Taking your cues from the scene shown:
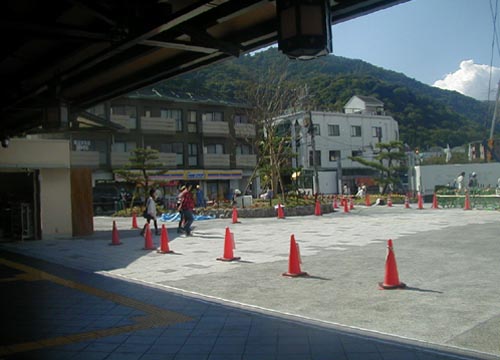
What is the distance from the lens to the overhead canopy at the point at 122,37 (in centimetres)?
644

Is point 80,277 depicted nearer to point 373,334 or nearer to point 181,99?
point 373,334

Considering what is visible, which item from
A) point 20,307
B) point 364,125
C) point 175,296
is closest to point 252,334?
point 175,296

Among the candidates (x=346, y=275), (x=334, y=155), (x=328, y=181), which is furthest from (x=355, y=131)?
(x=346, y=275)

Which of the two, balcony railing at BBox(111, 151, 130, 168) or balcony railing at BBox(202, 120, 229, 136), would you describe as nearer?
balcony railing at BBox(111, 151, 130, 168)

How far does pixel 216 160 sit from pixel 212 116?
172 inches

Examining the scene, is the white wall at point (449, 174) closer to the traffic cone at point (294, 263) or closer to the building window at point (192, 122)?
the building window at point (192, 122)

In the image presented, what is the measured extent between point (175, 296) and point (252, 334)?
249 centimetres

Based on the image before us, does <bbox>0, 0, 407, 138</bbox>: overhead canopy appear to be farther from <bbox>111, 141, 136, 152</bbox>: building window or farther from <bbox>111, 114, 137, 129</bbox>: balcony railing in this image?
<bbox>111, 141, 136, 152</bbox>: building window

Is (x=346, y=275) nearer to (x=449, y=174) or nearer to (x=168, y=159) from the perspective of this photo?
(x=449, y=174)

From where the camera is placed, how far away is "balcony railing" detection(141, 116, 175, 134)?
1636 inches

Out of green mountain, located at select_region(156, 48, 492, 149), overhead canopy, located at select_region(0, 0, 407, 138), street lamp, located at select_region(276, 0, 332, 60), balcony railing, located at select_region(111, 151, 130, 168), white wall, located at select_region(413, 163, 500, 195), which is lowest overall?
white wall, located at select_region(413, 163, 500, 195)

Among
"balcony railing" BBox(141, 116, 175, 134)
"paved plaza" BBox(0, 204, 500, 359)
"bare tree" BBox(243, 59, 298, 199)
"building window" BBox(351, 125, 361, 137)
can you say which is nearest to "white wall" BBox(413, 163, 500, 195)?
"bare tree" BBox(243, 59, 298, 199)

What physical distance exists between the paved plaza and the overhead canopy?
383cm

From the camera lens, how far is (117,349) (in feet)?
17.0
